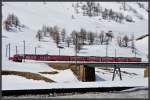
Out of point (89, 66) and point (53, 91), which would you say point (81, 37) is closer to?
point (89, 66)

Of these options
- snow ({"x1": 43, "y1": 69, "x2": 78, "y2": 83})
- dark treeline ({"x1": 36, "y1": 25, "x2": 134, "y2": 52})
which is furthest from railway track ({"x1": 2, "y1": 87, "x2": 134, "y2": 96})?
dark treeline ({"x1": 36, "y1": 25, "x2": 134, "y2": 52})

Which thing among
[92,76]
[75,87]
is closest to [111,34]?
[92,76]

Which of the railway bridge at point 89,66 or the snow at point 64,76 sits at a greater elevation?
the railway bridge at point 89,66

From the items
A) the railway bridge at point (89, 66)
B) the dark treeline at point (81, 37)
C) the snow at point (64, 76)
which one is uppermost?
the dark treeline at point (81, 37)

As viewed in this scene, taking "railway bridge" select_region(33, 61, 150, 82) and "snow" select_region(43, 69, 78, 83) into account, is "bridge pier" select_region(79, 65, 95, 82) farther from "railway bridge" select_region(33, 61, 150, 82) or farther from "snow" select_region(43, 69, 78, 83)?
"snow" select_region(43, 69, 78, 83)

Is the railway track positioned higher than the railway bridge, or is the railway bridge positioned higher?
the railway bridge

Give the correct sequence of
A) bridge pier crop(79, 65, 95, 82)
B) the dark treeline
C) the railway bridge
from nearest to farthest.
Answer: bridge pier crop(79, 65, 95, 82), the railway bridge, the dark treeline

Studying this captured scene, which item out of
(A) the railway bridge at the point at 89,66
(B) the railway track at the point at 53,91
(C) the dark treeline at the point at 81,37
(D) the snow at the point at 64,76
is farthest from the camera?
(C) the dark treeline at the point at 81,37

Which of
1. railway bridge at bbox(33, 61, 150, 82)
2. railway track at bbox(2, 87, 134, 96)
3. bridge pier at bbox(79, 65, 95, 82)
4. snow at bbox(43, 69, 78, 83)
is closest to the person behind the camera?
railway track at bbox(2, 87, 134, 96)

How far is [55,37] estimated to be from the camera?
516ft

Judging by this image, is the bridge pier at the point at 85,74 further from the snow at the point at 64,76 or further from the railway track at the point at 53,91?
the railway track at the point at 53,91

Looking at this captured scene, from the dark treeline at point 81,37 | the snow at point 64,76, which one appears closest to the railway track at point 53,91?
the snow at point 64,76

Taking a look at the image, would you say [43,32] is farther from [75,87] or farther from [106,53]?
[75,87]

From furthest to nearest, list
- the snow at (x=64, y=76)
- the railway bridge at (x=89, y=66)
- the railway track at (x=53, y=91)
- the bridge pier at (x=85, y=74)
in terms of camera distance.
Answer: the railway bridge at (x=89, y=66) < the bridge pier at (x=85, y=74) < the snow at (x=64, y=76) < the railway track at (x=53, y=91)
